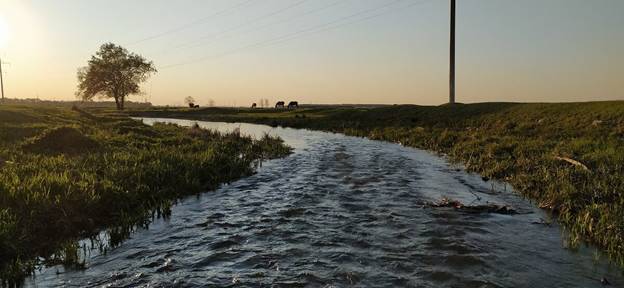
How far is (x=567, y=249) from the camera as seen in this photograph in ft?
32.1

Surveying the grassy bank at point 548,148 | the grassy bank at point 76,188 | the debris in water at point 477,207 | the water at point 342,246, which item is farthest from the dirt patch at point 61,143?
the grassy bank at point 548,148

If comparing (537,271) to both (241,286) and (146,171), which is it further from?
(146,171)

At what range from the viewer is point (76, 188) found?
1241cm

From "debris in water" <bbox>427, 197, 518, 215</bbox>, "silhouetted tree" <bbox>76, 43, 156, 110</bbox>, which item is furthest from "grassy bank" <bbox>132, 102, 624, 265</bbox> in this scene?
"silhouetted tree" <bbox>76, 43, 156, 110</bbox>

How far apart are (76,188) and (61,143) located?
12.2 m

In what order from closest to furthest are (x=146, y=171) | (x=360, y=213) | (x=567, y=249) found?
(x=567, y=249) → (x=360, y=213) → (x=146, y=171)

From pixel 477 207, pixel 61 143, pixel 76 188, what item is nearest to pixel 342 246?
pixel 477 207

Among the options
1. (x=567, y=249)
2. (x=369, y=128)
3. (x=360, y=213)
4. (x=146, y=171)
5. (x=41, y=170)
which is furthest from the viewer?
(x=369, y=128)

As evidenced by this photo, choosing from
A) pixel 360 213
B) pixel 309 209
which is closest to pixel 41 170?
pixel 309 209

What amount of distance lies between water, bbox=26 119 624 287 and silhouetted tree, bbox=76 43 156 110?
104 meters

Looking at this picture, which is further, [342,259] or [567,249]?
[567,249]

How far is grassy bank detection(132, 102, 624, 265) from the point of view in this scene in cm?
1154

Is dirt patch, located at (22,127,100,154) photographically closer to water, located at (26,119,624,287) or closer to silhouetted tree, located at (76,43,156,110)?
water, located at (26,119,624,287)

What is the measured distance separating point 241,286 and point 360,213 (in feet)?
18.9
